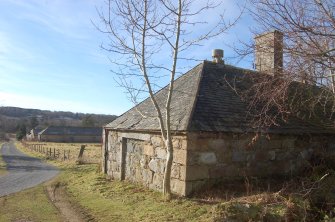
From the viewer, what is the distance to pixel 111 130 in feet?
48.4

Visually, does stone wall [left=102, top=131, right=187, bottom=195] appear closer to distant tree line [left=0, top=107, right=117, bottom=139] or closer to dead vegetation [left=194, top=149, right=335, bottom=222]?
dead vegetation [left=194, top=149, right=335, bottom=222]

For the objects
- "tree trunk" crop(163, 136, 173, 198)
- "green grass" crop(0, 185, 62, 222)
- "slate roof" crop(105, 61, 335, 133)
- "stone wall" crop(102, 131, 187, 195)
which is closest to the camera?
"green grass" crop(0, 185, 62, 222)

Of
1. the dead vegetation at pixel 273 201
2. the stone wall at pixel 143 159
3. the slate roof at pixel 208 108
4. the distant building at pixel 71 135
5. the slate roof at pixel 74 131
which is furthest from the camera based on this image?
the slate roof at pixel 74 131

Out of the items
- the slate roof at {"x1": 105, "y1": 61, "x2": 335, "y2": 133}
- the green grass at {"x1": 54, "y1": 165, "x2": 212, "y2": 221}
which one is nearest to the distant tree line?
the slate roof at {"x1": 105, "y1": 61, "x2": 335, "y2": 133}

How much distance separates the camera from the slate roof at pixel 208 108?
34.0 feet

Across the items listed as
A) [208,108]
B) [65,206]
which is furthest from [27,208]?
[208,108]

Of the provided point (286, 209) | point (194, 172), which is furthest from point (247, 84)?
point (286, 209)

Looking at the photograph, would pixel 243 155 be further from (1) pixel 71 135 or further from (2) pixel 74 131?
(2) pixel 74 131

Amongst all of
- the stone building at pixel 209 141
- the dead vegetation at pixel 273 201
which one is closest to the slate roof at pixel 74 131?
the stone building at pixel 209 141

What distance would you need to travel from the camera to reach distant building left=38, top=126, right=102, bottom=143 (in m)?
87.1

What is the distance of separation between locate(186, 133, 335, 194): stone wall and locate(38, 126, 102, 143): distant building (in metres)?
77.0

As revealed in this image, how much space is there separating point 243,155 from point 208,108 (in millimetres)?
1656

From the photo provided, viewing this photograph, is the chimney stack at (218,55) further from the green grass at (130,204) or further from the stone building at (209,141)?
the green grass at (130,204)

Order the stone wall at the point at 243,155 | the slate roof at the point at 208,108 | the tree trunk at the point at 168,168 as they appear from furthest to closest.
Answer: the slate roof at the point at 208,108 → the stone wall at the point at 243,155 → the tree trunk at the point at 168,168
